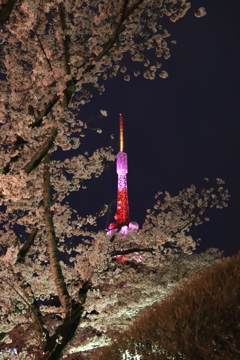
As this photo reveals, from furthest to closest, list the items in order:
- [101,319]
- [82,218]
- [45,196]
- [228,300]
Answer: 1. [101,319]
2. [82,218]
3. [45,196]
4. [228,300]

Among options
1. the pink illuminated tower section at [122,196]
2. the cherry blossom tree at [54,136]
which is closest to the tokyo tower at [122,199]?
the pink illuminated tower section at [122,196]

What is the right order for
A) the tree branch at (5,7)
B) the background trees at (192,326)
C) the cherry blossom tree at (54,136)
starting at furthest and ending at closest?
1. the cherry blossom tree at (54,136)
2. the tree branch at (5,7)
3. the background trees at (192,326)

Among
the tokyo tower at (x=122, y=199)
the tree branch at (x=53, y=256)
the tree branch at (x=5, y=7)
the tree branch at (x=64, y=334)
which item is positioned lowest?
the tokyo tower at (x=122, y=199)

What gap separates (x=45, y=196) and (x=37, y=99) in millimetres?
1845

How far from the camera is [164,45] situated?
19.0 ft

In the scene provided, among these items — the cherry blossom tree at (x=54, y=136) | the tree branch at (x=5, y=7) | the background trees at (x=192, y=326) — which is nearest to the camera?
the background trees at (x=192, y=326)

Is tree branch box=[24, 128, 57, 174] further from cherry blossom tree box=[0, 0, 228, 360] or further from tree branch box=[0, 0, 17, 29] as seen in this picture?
tree branch box=[0, 0, 17, 29]

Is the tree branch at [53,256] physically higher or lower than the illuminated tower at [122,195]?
higher

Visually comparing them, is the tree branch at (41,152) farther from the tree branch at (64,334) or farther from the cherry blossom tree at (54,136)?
the tree branch at (64,334)

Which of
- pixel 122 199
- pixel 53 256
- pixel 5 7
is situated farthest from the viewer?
pixel 122 199

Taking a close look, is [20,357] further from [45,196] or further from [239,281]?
[239,281]

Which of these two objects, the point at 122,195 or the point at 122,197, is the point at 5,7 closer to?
the point at 122,197

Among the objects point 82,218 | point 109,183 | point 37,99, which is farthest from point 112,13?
point 109,183

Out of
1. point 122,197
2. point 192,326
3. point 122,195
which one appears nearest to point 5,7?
point 192,326
